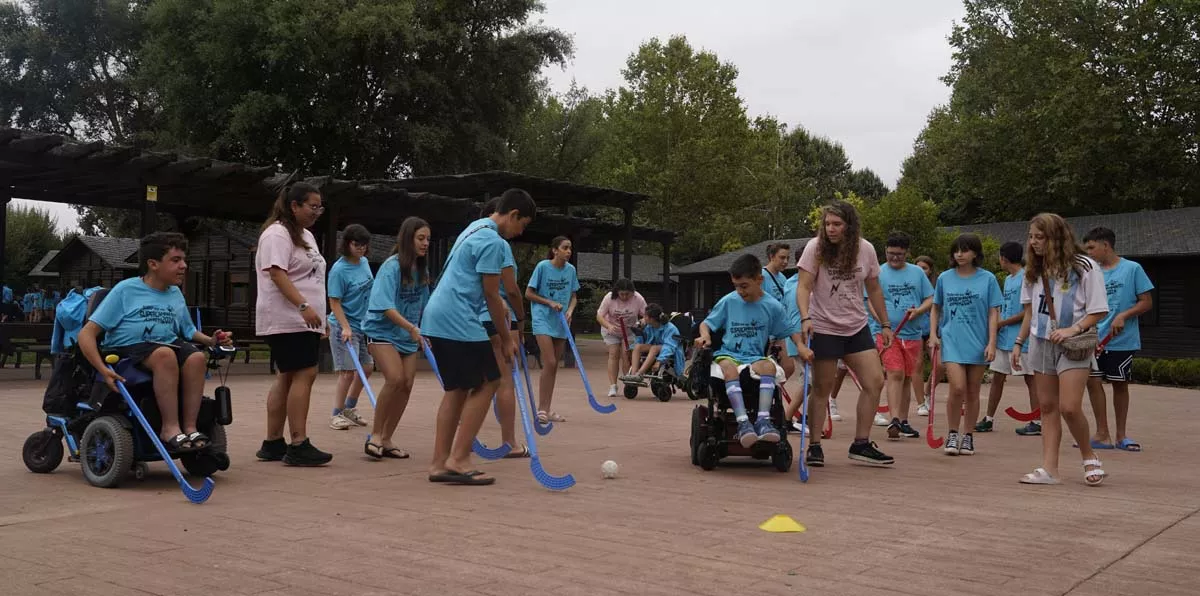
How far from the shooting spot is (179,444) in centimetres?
632

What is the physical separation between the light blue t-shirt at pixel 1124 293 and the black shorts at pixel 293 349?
20.8 feet

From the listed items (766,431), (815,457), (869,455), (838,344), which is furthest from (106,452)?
(869,455)

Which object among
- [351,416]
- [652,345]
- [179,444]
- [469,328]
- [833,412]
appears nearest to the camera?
[179,444]

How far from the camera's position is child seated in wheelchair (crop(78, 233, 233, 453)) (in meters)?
6.36

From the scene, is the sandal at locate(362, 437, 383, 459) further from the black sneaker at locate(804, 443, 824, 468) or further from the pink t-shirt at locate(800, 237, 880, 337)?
the pink t-shirt at locate(800, 237, 880, 337)

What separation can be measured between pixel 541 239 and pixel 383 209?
8067mm

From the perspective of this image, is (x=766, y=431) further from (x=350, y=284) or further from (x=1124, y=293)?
(x=1124, y=293)

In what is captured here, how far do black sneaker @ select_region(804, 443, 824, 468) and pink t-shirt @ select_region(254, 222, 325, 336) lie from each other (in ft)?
11.8

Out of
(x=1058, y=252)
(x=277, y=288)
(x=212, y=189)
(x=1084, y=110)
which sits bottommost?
(x=277, y=288)

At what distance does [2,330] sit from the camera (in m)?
16.8

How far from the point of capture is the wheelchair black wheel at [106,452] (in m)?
6.29

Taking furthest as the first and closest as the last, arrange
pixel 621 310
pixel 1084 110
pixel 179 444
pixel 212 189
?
pixel 1084 110 < pixel 212 189 < pixel 621 310 < pixel 179 444

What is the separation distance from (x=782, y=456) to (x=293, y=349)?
343 centimetres

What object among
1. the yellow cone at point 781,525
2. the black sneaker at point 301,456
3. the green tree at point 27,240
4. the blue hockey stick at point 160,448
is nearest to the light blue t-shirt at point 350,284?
the black sneaker at point 301,456
